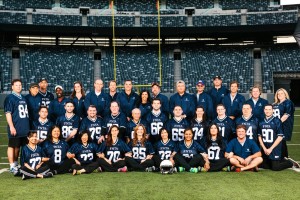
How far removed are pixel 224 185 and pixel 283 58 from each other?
21455 mm

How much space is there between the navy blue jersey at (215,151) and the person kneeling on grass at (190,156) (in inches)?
4.9

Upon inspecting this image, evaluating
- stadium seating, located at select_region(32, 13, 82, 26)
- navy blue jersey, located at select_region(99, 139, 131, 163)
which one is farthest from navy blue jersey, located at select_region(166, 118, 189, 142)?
stadium seating, located at select_region(32, 13, 82, 26)

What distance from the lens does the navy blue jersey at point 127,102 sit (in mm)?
6465

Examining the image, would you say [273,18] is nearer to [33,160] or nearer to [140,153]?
[140,153]

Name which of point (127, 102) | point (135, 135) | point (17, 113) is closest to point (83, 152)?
point (135, 135)

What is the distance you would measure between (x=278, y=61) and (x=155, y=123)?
20.1 metres

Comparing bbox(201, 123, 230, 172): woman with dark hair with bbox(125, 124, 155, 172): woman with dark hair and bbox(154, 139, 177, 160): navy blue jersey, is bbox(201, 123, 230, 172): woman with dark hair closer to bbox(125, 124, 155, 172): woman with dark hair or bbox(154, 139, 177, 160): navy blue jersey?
bbox(154, 139, 177, 160): navy blue jersey

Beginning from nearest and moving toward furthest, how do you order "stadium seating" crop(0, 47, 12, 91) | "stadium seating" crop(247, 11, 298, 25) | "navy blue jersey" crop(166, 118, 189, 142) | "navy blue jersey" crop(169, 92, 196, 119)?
"navy blue jersey" crop(166, 118, 189, 142) → "navy blue jersey" crop(169, 92, 196, 119) → "stadium seating" crop(0, 47, 12, 91) → "stadium seating" crop(247, 11, 298, 25)

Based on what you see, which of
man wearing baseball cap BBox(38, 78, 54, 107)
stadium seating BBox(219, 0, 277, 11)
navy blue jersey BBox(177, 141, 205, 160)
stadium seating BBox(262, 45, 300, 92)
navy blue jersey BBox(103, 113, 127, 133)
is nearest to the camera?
navy blue jersey BBox(177, 141, 205, 160)

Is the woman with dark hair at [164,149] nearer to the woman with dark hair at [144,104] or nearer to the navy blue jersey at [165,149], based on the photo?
the navy blue jersey at [165,149]

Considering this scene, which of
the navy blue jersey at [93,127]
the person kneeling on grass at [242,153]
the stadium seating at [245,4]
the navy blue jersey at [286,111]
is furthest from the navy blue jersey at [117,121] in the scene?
the stadium seating at [245,4]

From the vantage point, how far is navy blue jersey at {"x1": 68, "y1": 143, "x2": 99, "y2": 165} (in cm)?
562

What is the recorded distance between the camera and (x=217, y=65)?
2411 centimetres

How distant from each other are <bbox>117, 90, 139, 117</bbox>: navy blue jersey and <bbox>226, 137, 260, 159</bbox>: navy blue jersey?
72.2 inches
